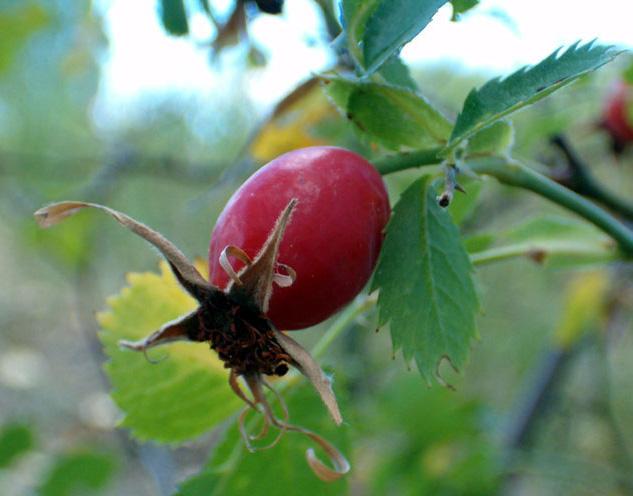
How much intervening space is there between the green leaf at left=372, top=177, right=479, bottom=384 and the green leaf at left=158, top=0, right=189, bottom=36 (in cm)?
43

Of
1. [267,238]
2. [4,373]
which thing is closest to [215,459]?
[267,238]

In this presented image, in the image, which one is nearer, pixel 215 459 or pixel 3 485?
pixel 215 459

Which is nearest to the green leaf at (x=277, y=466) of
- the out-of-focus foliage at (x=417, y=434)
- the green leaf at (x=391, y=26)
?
the green leaf at (x=391, y=26)

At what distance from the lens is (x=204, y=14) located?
1.12 metres

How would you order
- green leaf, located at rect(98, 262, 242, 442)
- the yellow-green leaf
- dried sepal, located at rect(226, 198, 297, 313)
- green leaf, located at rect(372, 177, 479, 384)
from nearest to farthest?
dried sepal, located at rect(226, 198, 297, 313), green leaf, located at rect(372, 177, 479, 384), green leaf, located at rect(98, 262, 242, 442), the yellow-green leaf

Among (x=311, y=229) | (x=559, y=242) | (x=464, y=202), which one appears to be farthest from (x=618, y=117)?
(x=311, y=229)

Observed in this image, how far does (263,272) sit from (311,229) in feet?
0.19

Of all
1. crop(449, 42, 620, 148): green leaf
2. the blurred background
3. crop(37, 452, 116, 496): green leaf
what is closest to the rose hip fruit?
the blurred background

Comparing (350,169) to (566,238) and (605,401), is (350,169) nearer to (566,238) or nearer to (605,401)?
(566,238)

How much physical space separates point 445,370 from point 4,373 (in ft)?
6.07

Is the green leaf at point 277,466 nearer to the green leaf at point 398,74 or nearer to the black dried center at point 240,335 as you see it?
the black dried center at point 240,335

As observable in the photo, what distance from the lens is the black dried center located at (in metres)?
0.73

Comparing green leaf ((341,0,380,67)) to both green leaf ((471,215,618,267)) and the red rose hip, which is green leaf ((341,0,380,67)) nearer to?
the red rose hip

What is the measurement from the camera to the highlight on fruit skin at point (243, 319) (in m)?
0.68
